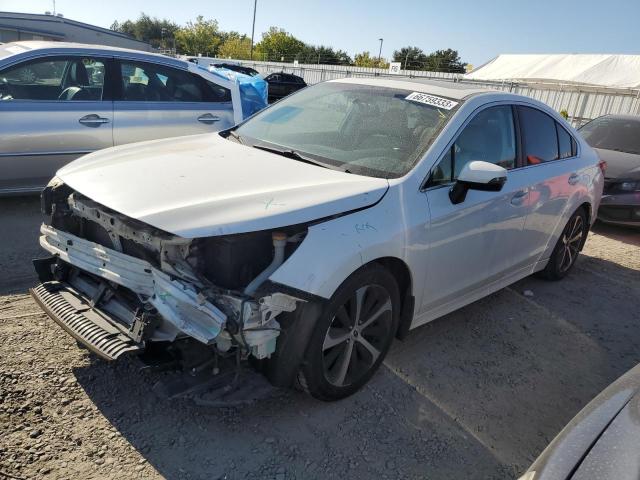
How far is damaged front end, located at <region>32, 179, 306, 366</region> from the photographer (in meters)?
2.30

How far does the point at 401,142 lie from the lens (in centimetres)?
324

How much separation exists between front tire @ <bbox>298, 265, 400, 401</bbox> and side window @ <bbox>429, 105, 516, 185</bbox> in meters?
0.75

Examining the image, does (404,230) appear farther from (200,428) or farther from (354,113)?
(200,428)

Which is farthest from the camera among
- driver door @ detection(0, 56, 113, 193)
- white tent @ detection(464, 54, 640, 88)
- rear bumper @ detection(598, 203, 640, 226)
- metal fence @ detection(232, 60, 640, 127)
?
white tent @ detection(464, 54, 640, 88)

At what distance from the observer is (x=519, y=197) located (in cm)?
381

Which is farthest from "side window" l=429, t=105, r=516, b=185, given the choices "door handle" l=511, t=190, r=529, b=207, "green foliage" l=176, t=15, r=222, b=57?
"green foliage" l=176, t=15, r=222, b=57

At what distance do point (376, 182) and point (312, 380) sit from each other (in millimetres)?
1118

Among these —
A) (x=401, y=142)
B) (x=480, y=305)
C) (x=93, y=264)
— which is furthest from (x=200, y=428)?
(x=480, y=305)

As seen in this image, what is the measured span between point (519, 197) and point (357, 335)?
179 cm

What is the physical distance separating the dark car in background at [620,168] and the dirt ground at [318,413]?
3729mm

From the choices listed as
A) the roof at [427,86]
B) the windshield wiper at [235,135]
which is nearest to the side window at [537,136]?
the roof at [427,86]

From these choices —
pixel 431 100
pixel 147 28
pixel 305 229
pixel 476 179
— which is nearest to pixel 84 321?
pixel 305 229

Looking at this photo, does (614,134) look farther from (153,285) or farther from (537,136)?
(153,285)

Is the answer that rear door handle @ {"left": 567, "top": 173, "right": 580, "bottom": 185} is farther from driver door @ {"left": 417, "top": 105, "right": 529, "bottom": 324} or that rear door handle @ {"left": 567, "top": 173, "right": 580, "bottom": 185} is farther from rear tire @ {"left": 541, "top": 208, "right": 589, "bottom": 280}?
driver door @ {"left": 417, "top": 105, "right": 529, "bottom": 324}
